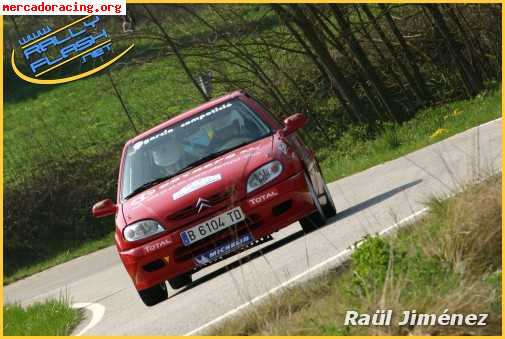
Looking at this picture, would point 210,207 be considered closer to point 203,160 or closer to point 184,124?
point 203,160

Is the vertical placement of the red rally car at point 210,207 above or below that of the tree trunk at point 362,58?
above

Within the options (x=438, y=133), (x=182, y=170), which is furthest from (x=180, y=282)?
(x=438, y=133)

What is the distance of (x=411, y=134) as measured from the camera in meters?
24.1

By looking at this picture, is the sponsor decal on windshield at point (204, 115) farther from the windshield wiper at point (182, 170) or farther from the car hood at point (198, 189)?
the car hood at point (198, 189)

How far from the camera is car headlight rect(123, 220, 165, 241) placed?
37.0ft

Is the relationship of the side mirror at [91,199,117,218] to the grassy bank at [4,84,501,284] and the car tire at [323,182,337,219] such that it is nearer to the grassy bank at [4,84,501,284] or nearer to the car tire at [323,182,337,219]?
the car tire at [323,182,337,219]

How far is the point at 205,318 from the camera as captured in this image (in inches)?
369

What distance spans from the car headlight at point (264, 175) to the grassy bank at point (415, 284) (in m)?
2.43

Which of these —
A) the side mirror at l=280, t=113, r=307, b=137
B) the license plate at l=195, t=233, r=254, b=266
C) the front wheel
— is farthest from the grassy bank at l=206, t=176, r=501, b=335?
the side mirror at l=280, t=113, r=307, b=137

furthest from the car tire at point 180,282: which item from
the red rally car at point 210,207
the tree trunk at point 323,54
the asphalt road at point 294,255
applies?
the tree trunk at point 323,54

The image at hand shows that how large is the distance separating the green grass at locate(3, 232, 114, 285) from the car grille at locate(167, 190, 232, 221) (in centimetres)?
1742

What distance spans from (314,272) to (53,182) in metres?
25.4

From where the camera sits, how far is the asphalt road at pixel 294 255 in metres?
9.73

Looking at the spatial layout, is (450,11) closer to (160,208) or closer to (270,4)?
(270,4)
